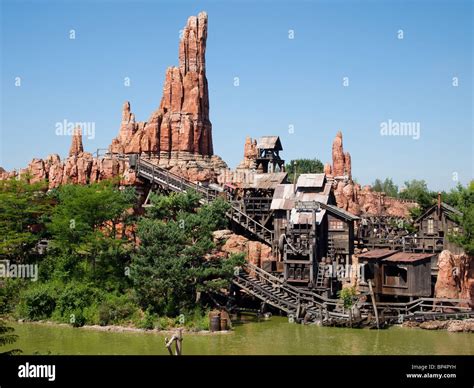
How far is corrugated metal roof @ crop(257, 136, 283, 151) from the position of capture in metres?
51.4

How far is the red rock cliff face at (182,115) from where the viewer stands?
71.8 meters

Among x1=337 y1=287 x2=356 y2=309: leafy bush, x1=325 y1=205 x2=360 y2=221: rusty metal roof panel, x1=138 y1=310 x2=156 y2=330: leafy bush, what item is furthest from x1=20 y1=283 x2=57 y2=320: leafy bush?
x1=325 y1=205 x2=360 y2=221: rusty metal roof panel

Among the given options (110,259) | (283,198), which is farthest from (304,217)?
(110,259)

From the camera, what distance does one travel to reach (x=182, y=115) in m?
75.0

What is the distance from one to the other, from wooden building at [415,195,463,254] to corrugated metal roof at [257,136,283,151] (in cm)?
1414

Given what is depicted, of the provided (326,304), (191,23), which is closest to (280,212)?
(326,304)

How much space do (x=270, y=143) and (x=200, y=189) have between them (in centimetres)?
1021

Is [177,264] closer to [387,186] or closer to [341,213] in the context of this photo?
[341,213]

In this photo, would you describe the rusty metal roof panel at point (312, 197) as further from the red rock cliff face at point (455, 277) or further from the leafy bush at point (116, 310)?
the leafy bush at point (116, 310)

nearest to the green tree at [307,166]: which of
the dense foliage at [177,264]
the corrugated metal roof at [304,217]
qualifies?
the corrugated metal roof at [304,217]

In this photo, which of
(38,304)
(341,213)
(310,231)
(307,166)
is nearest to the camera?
(38,304)

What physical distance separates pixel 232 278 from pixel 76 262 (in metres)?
9.57

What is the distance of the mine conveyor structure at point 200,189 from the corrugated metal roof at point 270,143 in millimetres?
7653
